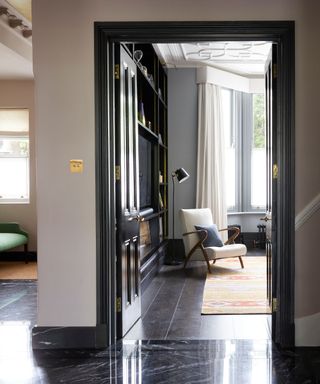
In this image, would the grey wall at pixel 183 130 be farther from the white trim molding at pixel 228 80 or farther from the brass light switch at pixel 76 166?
the brass light switch at pixel 76 166

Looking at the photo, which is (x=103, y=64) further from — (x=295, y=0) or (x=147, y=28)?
(x=295, y=0)

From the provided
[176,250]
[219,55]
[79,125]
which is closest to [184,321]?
[79,125]

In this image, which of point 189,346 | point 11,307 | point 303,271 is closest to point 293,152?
point 303,271

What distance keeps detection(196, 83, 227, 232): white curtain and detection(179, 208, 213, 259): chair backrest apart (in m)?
0.96

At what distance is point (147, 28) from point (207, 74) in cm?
515

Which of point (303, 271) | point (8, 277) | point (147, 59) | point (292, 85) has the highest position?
point (147, 59)

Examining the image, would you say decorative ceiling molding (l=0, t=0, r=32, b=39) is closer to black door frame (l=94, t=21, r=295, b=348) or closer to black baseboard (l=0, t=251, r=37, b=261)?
black door frame (l=94, t=21, r=295, b=348)

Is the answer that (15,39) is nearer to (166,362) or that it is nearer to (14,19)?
(14,19)

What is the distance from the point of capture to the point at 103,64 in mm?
3602

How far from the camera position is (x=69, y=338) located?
11.9ft

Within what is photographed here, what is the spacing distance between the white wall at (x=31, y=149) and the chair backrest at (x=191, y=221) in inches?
97.6

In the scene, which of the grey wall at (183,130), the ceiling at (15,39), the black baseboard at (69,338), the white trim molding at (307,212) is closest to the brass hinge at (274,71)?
the white trim molding at (307,212)

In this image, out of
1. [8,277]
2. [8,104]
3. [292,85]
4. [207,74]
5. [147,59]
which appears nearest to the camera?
[292,85]

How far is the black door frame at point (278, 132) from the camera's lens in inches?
139
